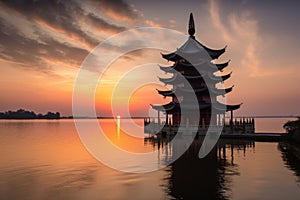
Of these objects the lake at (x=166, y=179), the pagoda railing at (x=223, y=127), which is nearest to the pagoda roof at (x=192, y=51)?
the pagoda railing at (x=223, y=127)

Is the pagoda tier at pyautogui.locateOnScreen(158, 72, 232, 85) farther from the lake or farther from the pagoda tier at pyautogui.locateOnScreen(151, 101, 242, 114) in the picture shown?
the lake

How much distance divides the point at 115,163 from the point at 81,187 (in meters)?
8.64

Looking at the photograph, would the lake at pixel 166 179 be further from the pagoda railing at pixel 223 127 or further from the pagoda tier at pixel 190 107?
the pagoda tier at pixel 190 107

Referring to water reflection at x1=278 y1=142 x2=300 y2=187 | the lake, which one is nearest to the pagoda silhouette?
water reflection at x1=278 y1=142 x2=300 y2=187

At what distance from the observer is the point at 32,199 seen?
47.4ft

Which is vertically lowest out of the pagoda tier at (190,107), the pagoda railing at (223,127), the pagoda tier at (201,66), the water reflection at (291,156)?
the water reflection at (291,156)

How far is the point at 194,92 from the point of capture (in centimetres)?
4684

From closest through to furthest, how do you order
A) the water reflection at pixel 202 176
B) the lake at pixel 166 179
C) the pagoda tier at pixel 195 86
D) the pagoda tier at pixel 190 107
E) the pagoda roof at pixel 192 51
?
the water reflection at pixel 202 176, the lake at pixel 166 179, the pagoda tier at pixel 190 107, the pagoda tier at pixel 195 86, the pagoda roof at pixel 192 51

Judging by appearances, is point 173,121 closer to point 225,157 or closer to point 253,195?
point 225,157

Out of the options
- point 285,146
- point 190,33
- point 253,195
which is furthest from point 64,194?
point 190,33

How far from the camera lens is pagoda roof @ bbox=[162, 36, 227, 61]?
163 feet

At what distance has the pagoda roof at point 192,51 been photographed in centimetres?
4956

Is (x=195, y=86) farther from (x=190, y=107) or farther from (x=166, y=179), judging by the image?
(x=166, y=179)

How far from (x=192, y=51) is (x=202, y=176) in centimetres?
3408
